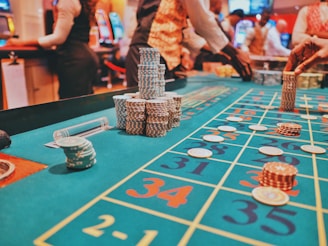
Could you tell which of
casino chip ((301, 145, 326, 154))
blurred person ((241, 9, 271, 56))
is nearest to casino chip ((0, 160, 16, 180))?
casino chip ((301, 145, 326, 154))

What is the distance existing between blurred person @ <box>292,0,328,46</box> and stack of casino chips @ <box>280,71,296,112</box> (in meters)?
2.13

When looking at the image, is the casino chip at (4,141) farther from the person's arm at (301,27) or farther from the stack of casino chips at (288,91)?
the person's arm at (301,27)

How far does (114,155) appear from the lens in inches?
54.8

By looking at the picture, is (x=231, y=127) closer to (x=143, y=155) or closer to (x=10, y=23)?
(x=143, y=155)

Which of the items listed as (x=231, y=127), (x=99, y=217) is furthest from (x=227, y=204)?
(x=231, y=127)

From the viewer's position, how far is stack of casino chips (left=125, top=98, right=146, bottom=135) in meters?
1.65

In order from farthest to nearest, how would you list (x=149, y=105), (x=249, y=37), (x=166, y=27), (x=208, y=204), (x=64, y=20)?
(x=249, y=37), (x=64, y=20), (x=166, y=27), (x=149, y=105), (x=208, y=204)

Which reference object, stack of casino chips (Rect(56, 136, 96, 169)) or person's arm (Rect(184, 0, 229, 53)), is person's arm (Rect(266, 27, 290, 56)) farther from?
stack of casino chips (Rect(56, 136, 96, 169))

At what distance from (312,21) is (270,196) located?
13.3 ft

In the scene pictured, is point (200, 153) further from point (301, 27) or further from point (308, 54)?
point (301, 27)

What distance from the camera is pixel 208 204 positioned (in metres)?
0.97

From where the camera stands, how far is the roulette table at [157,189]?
31.9 inches

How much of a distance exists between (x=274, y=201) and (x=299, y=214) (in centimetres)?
8

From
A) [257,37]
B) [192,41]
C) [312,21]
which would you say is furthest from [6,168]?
[257,37]
